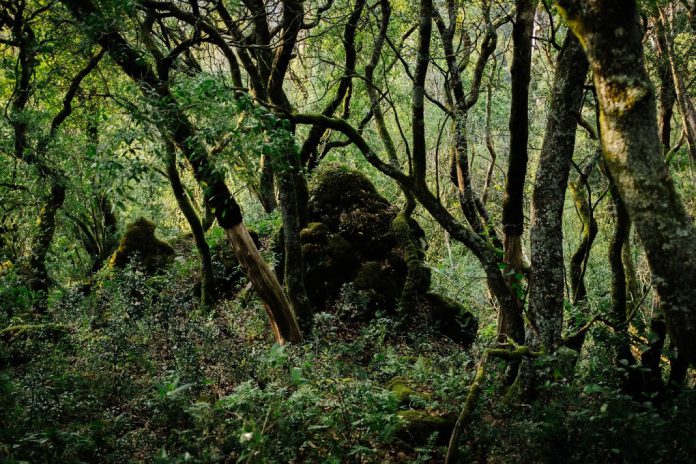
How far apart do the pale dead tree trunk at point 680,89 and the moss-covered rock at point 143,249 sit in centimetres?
1092

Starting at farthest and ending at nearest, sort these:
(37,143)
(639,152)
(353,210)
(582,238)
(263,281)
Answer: (353,210) → (37,143) → (582,238) → (263,281) → (639,152)

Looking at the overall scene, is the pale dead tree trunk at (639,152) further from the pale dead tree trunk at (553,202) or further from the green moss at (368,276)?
the green moss at (368,276)

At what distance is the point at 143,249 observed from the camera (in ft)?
41.7

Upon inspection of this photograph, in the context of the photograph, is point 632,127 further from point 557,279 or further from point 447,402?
point 447,402

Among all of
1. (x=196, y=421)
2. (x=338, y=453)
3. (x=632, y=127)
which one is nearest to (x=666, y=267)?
(x=632, y=127)

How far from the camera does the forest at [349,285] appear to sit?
3.78m

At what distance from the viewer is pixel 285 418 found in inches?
176

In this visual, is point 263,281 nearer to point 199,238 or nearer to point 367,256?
point 199,238

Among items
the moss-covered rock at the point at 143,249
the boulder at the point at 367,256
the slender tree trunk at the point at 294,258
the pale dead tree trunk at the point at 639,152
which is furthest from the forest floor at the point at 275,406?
the moss-covered rock at the point at 143,249

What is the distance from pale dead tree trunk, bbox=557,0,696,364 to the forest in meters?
0.01

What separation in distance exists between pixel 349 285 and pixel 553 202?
15.5ft

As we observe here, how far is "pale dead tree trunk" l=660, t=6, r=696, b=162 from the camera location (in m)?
8.30

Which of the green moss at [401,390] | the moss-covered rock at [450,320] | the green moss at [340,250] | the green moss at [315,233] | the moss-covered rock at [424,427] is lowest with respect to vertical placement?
the moss-covered rock at [424,427]

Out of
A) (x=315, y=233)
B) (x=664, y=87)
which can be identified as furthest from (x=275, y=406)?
(x=664, y=87)
